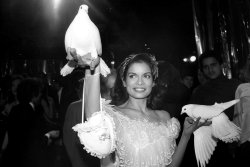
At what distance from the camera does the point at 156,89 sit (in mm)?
2340

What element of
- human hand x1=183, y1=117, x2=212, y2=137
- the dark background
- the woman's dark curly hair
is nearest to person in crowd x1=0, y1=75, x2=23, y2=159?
the woman's dark curly hair

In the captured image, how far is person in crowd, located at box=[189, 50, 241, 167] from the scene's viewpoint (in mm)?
3045

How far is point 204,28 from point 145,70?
3.13m

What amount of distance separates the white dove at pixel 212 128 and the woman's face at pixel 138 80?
1.05ft

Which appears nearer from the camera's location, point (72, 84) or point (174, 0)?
point (72, 84)

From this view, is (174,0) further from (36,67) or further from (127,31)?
(36,67)

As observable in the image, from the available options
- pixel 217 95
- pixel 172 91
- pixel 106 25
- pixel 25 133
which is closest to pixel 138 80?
pixel 172 91

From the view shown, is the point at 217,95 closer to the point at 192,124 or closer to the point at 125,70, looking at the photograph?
the point at 192,124

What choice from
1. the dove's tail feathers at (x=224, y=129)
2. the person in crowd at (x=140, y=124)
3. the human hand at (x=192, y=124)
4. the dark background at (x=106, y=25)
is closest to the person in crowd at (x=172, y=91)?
the person in crowd at (x=140, y=124)

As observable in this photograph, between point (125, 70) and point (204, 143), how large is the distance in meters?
0.75

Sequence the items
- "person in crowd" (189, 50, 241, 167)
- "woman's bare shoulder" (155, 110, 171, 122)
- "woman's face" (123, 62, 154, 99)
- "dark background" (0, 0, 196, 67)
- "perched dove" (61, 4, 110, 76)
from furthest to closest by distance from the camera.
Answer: "dark background" (0, 0, 196, 67), "person in crowd" (189, 50, 241, 167), "woman's bare shoulder" (155, 110, 171, 122), "woman's face" (123, 62, 154, 99), "perched dove" (61, 4, 110, 76)

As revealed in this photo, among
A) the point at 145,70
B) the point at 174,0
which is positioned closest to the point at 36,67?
the point at 174,0

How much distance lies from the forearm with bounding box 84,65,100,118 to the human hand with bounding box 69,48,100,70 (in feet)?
0.26

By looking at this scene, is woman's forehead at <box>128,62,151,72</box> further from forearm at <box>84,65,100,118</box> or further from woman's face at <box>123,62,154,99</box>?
forearm at <box>84,65,100,118</box>
